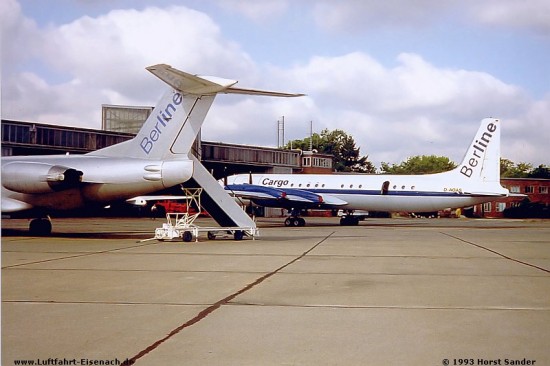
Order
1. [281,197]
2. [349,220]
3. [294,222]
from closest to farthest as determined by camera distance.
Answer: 1. [281,197]
2. [294,222]
3. [349,220]

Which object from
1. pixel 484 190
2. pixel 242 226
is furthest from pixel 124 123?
pixel 242 226

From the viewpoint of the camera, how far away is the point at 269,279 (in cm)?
1225

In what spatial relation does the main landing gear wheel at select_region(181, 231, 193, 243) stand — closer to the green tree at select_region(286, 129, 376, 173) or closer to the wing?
the wing

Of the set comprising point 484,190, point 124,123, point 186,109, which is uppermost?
point 124,123

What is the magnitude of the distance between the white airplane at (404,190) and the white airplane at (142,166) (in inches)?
680

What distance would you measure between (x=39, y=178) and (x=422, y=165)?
365ft

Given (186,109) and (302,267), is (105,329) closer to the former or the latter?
(302,267)

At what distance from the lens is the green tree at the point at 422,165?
409ft

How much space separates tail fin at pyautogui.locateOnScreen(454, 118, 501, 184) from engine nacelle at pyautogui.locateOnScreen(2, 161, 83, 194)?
25.2 meters

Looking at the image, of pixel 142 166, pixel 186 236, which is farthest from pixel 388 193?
pixel 142 166

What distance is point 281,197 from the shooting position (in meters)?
40.1

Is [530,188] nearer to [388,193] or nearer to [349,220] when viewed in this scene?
[349,220]

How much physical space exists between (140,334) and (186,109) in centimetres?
1603

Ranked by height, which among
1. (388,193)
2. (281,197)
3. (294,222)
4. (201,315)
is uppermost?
(388,193)
